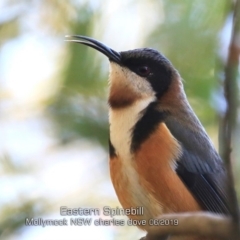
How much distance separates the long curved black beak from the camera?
316 centimetres

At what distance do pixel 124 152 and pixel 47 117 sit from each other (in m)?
0.61

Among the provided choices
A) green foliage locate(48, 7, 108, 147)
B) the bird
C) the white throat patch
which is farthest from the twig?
green foliage locate(48, 7, 108, 147)

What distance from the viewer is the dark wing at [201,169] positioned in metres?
2.99

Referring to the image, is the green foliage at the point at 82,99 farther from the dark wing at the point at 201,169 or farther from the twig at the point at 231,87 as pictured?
the twig at the point at 231,87

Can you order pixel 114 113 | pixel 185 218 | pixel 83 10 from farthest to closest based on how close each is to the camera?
pixel 83 10, pixel 114 113, pixel 185 218

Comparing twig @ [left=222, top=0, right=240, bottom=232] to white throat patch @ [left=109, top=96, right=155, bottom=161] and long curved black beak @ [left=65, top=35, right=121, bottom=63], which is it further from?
long curved black beak @ [left=65, top=35, right=121, bottom=63]

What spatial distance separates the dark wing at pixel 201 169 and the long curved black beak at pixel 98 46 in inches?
18.1

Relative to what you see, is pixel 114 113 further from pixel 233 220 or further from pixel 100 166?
pixel 233 220

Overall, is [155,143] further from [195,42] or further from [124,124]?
[195,42]

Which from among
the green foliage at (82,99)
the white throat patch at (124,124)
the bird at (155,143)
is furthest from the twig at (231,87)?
the green foliage at (82,99)

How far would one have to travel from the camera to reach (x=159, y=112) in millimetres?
3080

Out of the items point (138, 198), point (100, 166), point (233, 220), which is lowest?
point (233, 220)

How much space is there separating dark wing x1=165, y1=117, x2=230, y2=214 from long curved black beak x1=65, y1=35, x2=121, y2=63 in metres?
0.46

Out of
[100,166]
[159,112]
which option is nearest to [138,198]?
[159,112]
